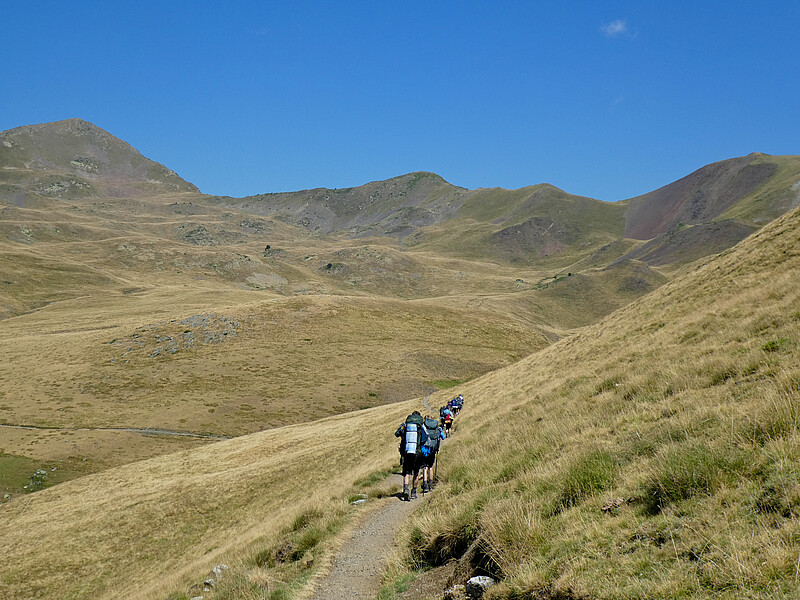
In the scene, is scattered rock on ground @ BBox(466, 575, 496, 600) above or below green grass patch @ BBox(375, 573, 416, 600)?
above

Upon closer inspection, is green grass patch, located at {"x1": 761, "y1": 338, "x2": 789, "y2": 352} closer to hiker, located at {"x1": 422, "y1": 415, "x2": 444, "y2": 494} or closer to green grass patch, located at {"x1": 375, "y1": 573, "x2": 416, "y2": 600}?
hiker, located at {"x1": 422, "y1": 415, "x2": 444, "y2": 494}

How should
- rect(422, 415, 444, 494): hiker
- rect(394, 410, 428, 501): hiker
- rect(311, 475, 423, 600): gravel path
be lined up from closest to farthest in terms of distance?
rect(311, 475, 423, 600): gravel path → rect(394, 410, 428, 501): hiker → rect(422, 415, 444, 494): hiker

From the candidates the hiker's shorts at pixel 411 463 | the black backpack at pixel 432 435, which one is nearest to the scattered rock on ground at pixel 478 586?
the hiker's shorts at pixel 411 463

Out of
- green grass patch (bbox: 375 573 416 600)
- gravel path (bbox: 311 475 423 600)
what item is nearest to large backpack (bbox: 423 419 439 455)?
gravel path (bbox: 311 475 423 600)

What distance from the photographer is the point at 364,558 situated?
10.4 meters

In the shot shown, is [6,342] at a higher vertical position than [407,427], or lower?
higher

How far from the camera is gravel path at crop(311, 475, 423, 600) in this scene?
29.7 feet

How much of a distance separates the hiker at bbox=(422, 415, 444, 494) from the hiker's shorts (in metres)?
0.22

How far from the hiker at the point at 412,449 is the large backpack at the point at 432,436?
18cm

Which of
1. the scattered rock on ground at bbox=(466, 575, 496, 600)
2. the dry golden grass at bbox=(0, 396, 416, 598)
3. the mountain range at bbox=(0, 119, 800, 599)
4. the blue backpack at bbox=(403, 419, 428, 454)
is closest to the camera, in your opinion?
the mountain range at bbox=(0, 119, 800, 599)

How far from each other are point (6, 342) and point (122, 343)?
2220 centimetres

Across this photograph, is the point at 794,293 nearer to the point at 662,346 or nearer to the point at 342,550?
the point at 662,346

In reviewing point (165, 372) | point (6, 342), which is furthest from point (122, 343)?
point (6, 342)

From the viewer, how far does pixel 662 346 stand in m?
18.7
